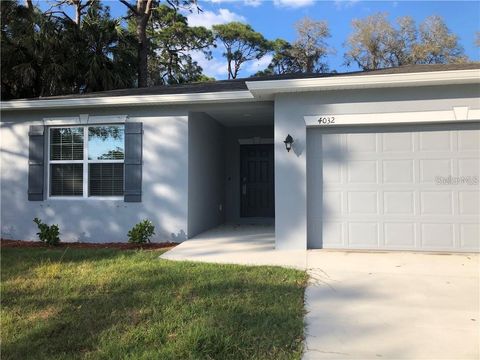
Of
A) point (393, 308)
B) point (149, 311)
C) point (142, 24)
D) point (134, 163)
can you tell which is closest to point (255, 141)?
point (134, 163)

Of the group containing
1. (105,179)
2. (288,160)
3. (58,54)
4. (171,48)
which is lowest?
(105,179)

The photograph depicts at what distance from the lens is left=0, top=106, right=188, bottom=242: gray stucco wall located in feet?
29.9

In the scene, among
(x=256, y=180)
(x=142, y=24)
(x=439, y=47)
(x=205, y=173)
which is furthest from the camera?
(x=439, y=47)

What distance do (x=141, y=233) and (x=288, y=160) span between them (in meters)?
3.24

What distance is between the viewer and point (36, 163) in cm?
952

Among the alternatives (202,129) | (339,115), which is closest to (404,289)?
(339,115)

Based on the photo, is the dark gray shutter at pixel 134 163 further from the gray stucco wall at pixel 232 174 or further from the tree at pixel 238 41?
the tree at pixel 238 41

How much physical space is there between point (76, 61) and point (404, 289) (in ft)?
48.7

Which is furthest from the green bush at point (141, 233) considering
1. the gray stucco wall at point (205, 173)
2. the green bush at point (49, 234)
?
the green bush at point (49, 234)

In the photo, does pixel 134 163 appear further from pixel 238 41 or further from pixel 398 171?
pixel 238 41

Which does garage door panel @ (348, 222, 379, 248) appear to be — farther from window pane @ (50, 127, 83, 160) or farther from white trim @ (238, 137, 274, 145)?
window pane @ (50, 127, 83, 160)

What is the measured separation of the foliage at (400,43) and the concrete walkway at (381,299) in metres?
23.7

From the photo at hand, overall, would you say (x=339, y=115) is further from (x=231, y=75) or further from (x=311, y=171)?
(x=231, y=75)

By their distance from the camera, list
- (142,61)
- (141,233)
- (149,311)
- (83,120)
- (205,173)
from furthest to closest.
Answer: (142,61) → (205,173) → (83,120) → (141,233) → (149,311)
